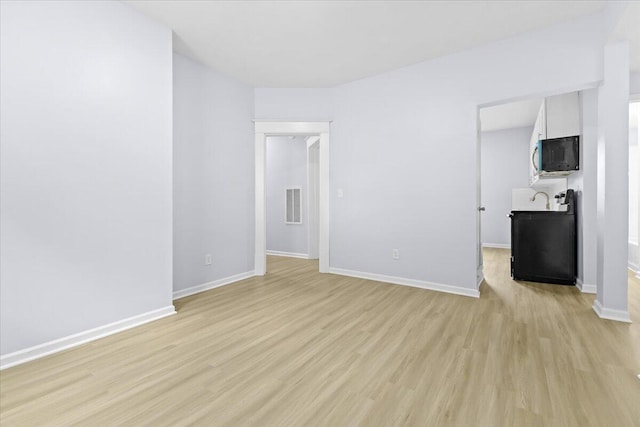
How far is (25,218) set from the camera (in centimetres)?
190

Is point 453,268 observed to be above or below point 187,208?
below

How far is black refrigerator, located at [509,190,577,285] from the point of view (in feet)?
11.8

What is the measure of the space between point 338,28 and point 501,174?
628 cm

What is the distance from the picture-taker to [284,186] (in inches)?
241

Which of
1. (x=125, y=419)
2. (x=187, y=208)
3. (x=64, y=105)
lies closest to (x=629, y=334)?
(x=125, y=419)

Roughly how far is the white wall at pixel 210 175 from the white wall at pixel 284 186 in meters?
1.79

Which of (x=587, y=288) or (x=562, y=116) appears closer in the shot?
(x=587, y=288)

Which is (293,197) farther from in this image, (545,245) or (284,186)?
(545,245)

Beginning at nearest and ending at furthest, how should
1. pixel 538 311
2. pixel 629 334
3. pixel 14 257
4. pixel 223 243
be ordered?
pixel 14 257 → pixel 629 334 → pixel 538 311 → pixel 223 243

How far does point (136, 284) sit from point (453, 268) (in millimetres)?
3283

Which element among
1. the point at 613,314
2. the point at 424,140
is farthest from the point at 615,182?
the point at 424,140

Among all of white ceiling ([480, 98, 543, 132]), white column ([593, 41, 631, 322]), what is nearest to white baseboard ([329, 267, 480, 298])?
white column ([593, 41, 631, 322])

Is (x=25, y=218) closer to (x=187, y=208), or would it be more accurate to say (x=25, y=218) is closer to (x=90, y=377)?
(x=90, y=377)

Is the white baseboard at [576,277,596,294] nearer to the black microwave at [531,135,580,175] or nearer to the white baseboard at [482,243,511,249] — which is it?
the black microwave at [531,135,580,175]
